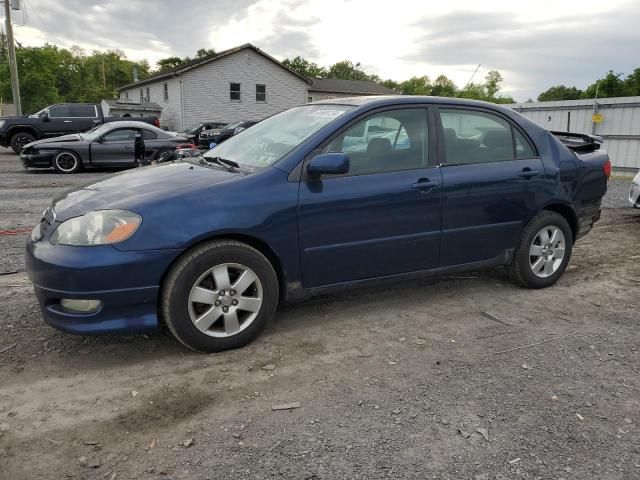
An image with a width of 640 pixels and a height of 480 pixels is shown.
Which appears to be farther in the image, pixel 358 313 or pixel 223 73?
pixel 223 73

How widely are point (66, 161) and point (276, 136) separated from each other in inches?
444

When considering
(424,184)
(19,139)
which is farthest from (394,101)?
(19,139)

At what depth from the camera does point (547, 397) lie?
2961 millimetres

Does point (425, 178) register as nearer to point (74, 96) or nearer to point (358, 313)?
point (358, 313)

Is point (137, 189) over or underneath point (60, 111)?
underneath

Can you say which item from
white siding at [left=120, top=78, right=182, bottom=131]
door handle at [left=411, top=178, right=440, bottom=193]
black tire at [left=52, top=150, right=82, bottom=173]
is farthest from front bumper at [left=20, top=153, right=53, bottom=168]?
white siding at [left=120, top=78, right=182, bottom=131]

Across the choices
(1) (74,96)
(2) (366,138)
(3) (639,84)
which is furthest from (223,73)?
(1) (74,96)

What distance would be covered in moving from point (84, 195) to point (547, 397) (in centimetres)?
317

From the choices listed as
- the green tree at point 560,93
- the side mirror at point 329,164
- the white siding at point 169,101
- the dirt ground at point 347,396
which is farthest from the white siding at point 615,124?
the green tree at point 560,93

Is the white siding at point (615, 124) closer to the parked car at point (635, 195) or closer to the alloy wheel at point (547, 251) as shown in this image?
the parked car at point (635, 195)

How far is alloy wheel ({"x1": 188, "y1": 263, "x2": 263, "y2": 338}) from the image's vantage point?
3.27 metres

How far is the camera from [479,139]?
172 inches

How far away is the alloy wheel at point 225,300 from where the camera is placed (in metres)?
3.27

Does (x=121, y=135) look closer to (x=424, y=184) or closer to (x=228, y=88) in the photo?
(x=424, y=184)
